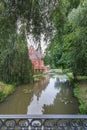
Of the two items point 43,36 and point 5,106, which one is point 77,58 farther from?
point 43,36

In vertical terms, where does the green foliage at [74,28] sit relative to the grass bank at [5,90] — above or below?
above

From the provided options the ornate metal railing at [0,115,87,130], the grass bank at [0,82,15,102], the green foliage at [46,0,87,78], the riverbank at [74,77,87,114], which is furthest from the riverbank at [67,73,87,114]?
the ornate metal railing at [0,115,87,130]

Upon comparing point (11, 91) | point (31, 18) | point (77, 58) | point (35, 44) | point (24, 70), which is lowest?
point (11, 91)

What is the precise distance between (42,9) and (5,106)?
843 centimetres

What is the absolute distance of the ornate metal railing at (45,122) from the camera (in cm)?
224

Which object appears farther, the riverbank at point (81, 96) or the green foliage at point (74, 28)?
the riverbank at point (81, 96)

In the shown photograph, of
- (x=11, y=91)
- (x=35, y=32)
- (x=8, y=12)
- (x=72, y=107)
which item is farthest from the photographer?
(x=11, y=91)

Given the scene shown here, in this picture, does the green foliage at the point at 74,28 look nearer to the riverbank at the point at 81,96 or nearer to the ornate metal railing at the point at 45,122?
the ornate metal railing at the point at 45,122

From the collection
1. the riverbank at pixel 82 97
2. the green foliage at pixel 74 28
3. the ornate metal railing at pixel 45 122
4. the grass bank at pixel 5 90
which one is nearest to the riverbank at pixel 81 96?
the riverbank at pixel 82 97

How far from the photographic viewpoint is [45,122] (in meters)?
2.31

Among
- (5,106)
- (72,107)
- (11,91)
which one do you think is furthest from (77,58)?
(11,91)

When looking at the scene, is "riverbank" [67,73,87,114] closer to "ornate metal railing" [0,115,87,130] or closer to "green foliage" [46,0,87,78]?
"green foliage" [46,0,87,78]

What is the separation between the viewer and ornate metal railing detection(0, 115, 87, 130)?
2.24m

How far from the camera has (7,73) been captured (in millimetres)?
15047
